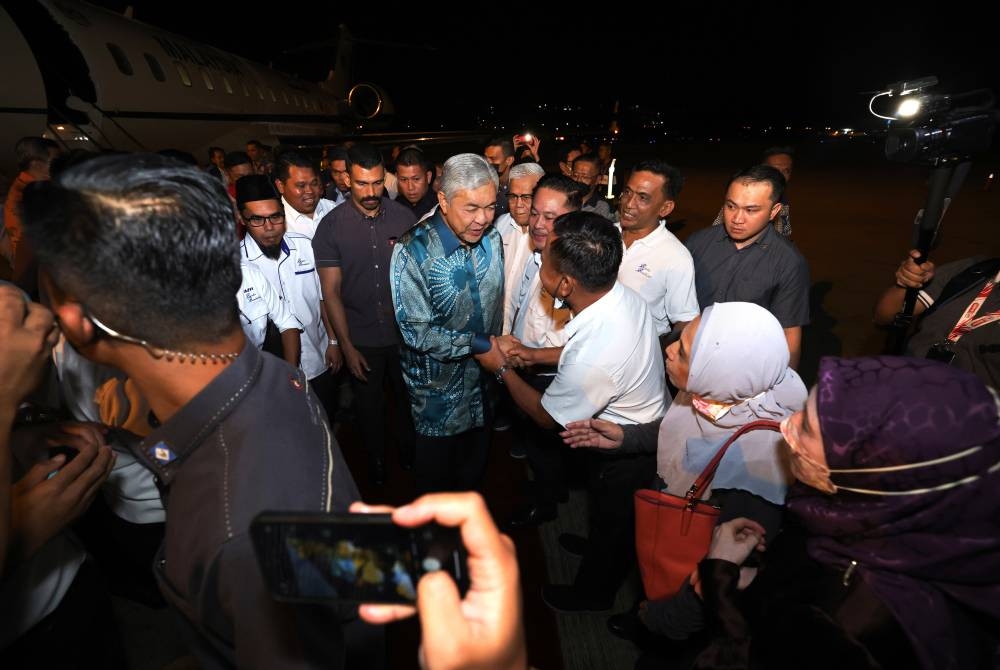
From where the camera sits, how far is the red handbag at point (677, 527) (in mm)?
1705

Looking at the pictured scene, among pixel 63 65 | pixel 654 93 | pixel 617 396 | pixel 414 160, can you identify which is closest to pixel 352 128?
pixel 63 65

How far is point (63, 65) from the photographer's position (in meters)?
7.93

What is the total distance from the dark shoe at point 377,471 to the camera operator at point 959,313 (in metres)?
3.62

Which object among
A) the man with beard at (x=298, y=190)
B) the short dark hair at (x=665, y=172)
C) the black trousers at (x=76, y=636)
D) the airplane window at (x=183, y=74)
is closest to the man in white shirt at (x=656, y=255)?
the short dark hair at (x=665, y=172)

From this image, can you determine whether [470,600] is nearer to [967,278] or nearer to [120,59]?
[967,278]

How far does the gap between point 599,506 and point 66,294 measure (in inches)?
90.2

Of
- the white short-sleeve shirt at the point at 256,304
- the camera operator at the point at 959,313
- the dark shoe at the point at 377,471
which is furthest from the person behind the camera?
the dark shoe at the point at 377,471

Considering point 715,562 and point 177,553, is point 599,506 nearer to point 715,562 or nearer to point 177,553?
point 715,562

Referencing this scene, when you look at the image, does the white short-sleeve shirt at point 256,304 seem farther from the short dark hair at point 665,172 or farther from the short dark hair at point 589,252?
the short dark hair at point 665,172

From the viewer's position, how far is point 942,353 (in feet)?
8.18

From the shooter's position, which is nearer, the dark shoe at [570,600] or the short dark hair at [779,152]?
the dark shoe at [570,600]

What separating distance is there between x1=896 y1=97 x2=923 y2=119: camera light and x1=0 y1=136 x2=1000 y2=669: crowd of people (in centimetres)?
83

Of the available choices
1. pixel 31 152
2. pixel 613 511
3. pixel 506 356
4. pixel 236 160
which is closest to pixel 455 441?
pixel 506 356

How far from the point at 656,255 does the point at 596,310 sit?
63.8 inches
